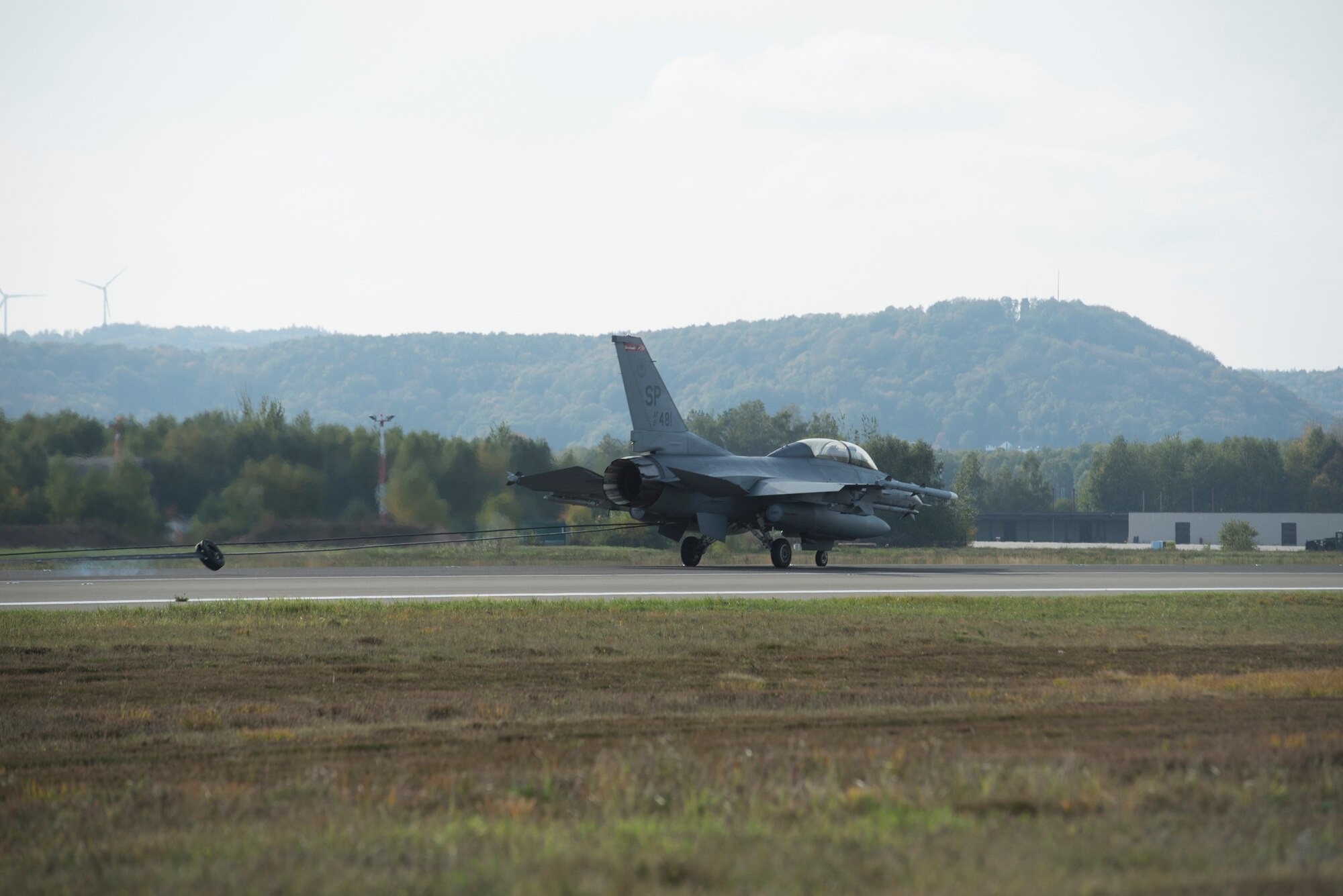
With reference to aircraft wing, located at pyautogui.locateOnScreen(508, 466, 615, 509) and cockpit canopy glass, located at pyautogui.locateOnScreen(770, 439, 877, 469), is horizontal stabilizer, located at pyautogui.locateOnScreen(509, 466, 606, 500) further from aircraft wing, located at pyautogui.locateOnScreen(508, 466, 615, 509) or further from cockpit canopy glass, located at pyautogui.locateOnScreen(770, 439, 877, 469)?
cockpit canopy glass, located at pyautogui.locateOnScreen(770, 439, 877, 469)

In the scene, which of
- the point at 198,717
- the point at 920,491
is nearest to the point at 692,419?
the point at 920,491

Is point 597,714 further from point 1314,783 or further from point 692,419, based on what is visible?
point 692,419

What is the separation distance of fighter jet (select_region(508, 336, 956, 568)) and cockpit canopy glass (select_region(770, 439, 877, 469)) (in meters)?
0.04

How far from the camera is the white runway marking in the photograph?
2386 centimetres

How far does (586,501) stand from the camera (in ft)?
123

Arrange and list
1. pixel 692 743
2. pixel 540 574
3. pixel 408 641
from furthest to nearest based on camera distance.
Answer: pixel 540 574, pixel 408 641, pixel 692 743

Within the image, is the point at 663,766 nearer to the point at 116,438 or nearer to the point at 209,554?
the point at 209,554

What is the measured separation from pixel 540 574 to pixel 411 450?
753cm

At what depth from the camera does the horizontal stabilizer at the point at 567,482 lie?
118 feet

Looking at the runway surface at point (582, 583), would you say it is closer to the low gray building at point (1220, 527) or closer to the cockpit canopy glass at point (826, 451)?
the cockpit canopy glass at point (826, 451)

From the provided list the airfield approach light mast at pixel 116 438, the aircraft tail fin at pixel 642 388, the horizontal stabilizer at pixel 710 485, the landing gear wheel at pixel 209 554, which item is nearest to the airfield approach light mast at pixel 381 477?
the airfield approach light mast at pixel 116 438

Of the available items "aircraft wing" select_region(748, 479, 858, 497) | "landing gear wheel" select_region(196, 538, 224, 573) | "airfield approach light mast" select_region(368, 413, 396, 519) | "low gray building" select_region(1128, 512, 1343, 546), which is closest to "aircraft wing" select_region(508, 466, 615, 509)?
"airfield approach light mast" select_region(368, 413, 396, 519)

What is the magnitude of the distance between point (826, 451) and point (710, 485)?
585 cm

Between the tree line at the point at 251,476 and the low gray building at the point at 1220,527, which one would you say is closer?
the tree line at the point at 251,476
